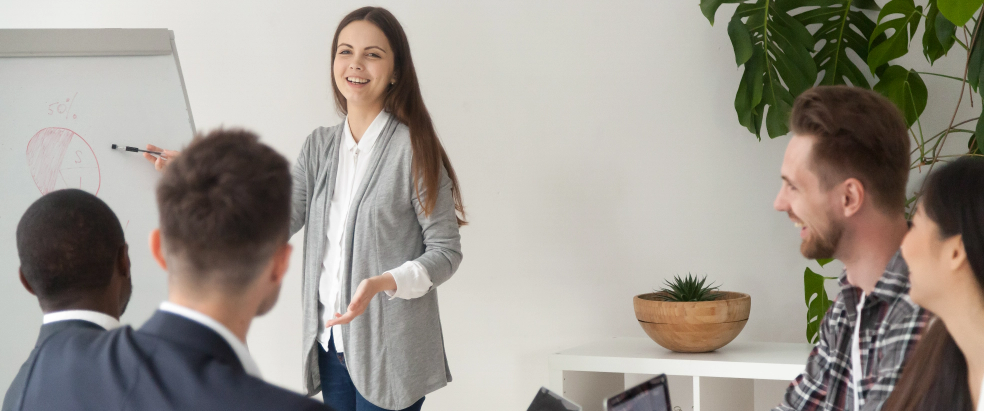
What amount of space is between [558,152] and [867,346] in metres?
1.39

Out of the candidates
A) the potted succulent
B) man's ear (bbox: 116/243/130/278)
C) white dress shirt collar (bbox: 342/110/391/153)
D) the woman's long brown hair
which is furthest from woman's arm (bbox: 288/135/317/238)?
the potted succulent

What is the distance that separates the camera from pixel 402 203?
175cm

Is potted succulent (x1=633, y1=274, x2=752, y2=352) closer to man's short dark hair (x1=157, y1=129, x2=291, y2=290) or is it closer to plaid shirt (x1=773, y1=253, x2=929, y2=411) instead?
plaid shirt (x1=773, y1=253, x2=929, y2=411)

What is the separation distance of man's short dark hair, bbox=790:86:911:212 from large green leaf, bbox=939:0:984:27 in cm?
45

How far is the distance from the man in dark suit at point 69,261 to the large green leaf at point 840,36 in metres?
1.76

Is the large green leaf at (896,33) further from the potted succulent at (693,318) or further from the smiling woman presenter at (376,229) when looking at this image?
the smiling woman presenter at (376,229)

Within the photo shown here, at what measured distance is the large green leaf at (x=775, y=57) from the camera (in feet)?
6.78

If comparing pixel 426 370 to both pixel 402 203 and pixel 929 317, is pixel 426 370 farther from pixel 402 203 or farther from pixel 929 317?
pixel 929 317

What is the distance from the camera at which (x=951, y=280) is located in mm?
922

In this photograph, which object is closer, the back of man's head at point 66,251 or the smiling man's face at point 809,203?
the back of man's head at point 66,251

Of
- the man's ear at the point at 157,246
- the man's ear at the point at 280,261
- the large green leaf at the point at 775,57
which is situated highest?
the large green leaf at the point at 775,57


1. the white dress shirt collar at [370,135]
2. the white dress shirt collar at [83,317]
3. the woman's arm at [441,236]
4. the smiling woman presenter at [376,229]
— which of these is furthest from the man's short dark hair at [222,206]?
the white dress shirt collar at [370,135]

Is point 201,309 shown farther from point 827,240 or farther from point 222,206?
point 827,240

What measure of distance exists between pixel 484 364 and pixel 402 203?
41.5 inches
